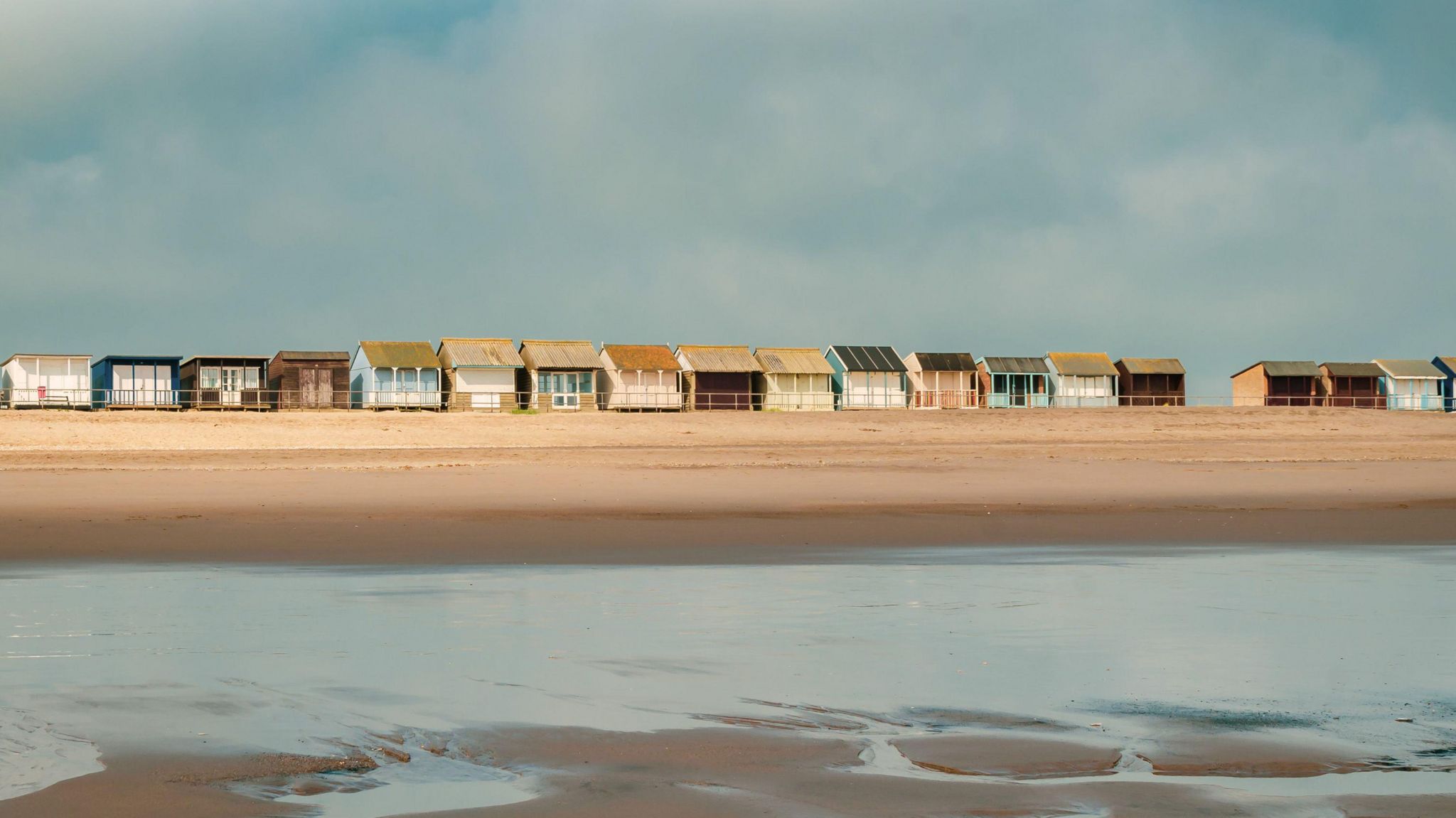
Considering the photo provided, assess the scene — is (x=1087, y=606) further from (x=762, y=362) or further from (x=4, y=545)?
(x=762, y=362)

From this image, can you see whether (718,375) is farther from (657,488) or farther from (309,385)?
(657,488)

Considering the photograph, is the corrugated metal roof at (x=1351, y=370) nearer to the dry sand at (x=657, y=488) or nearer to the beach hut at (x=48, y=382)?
the dry sand at (x=657, y=488)

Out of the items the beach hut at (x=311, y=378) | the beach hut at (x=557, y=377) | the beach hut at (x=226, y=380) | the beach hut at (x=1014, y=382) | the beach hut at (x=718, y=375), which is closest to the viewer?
the beach hut at (x=226, y=380)

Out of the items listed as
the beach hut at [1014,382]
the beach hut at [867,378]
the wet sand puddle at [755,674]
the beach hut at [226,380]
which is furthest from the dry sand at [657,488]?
the beach hut at [1014,382]

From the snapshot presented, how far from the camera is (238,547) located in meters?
15.9

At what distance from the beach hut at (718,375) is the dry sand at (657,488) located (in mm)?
27816

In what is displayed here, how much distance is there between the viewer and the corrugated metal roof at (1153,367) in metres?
86.4

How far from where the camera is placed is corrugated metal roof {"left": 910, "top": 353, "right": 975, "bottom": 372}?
271ft

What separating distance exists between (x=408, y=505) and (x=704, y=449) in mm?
16474

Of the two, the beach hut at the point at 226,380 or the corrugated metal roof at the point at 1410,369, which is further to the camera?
the corrugated metal roof at the point at 1410,369

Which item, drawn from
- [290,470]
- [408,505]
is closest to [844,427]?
[290,470]

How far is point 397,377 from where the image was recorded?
6931 cm

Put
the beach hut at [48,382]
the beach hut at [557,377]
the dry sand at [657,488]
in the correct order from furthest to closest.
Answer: the beach hut at [557,377] < the beach hut at [48,382] < the dry sand at [657,488]

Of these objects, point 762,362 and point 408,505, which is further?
point 762,362
